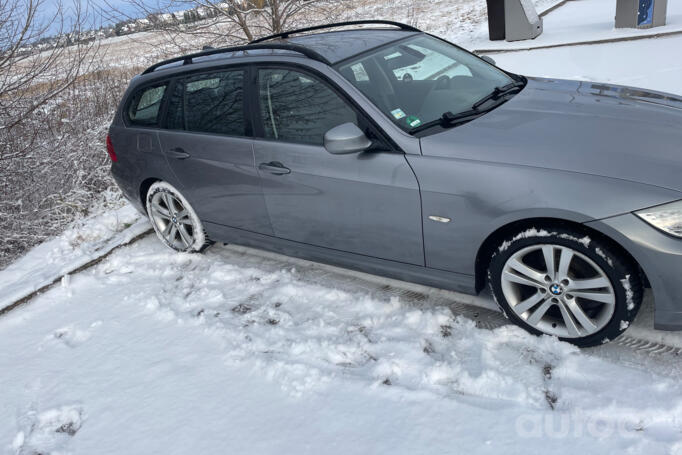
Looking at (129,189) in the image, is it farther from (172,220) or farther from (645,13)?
(645,13)

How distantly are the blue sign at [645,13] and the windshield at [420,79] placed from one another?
7.68m

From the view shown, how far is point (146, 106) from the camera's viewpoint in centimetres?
455

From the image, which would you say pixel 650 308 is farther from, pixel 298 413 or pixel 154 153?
pixel 154 153

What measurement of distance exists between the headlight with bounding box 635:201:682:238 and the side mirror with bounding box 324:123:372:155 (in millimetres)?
1464

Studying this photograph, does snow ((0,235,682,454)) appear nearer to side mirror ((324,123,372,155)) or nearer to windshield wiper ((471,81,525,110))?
side mirror ((324,123,372,155))

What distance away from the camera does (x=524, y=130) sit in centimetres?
294

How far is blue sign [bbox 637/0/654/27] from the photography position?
9673 mm

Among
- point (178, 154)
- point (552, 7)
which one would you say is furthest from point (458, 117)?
point (552, 7)

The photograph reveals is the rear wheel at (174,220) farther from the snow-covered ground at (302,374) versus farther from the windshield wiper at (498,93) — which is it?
the windshield wiper at (498,93)

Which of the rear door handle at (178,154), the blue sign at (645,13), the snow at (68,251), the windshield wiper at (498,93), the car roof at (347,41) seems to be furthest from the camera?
the blue sign at (645,13)

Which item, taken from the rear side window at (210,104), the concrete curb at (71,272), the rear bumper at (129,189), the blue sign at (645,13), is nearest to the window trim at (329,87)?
the rear side window at (210,104)

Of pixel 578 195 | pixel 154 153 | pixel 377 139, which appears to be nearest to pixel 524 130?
pixel 578 195

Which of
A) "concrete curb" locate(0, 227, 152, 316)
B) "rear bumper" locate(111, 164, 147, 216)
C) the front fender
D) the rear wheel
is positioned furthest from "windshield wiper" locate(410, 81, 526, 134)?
"concrete curb" locate(0, 227, 152, 316)

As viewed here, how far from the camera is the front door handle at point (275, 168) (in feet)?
11.5
